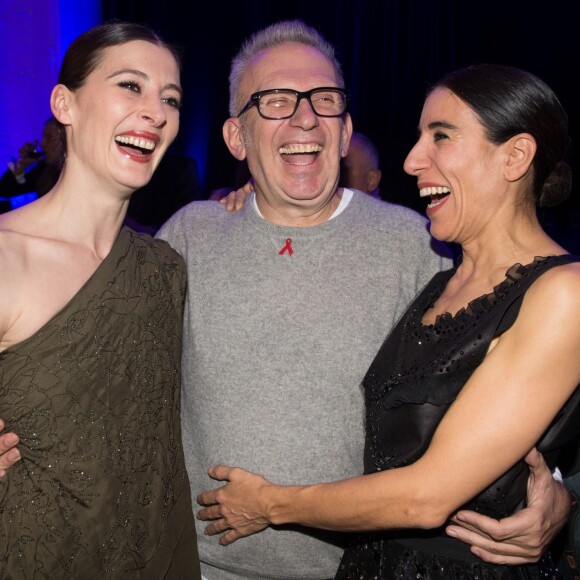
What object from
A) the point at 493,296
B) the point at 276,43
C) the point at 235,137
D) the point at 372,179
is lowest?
the point at 493,296

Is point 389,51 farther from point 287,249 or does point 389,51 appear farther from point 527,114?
point 527,114

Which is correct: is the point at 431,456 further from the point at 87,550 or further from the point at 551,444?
the point at 87,550

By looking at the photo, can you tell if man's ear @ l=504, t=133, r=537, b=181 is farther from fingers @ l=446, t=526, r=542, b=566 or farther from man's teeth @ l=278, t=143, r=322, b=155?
fingers @ l=446, t=526, r=542, b=566

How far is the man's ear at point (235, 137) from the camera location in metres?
2.56

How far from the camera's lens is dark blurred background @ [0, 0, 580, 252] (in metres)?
8.04

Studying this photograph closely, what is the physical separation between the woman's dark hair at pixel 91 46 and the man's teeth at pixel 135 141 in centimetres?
20

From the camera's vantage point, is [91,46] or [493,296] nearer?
[493,296]

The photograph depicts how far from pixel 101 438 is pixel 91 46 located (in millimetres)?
1096

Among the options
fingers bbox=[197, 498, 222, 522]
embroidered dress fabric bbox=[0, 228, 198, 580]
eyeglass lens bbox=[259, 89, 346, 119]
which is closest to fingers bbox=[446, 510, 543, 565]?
fingers bbox=[197, 498, 222, 522]

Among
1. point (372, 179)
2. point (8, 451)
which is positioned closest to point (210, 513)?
point (8, 451)

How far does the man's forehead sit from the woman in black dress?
529 mm

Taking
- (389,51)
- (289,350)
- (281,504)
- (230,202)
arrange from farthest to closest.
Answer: (389,51) → (230,202) → (289,350) → (281,504)

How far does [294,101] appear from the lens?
2.40 m

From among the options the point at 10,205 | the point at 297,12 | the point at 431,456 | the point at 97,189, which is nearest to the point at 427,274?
the point at 431,456
